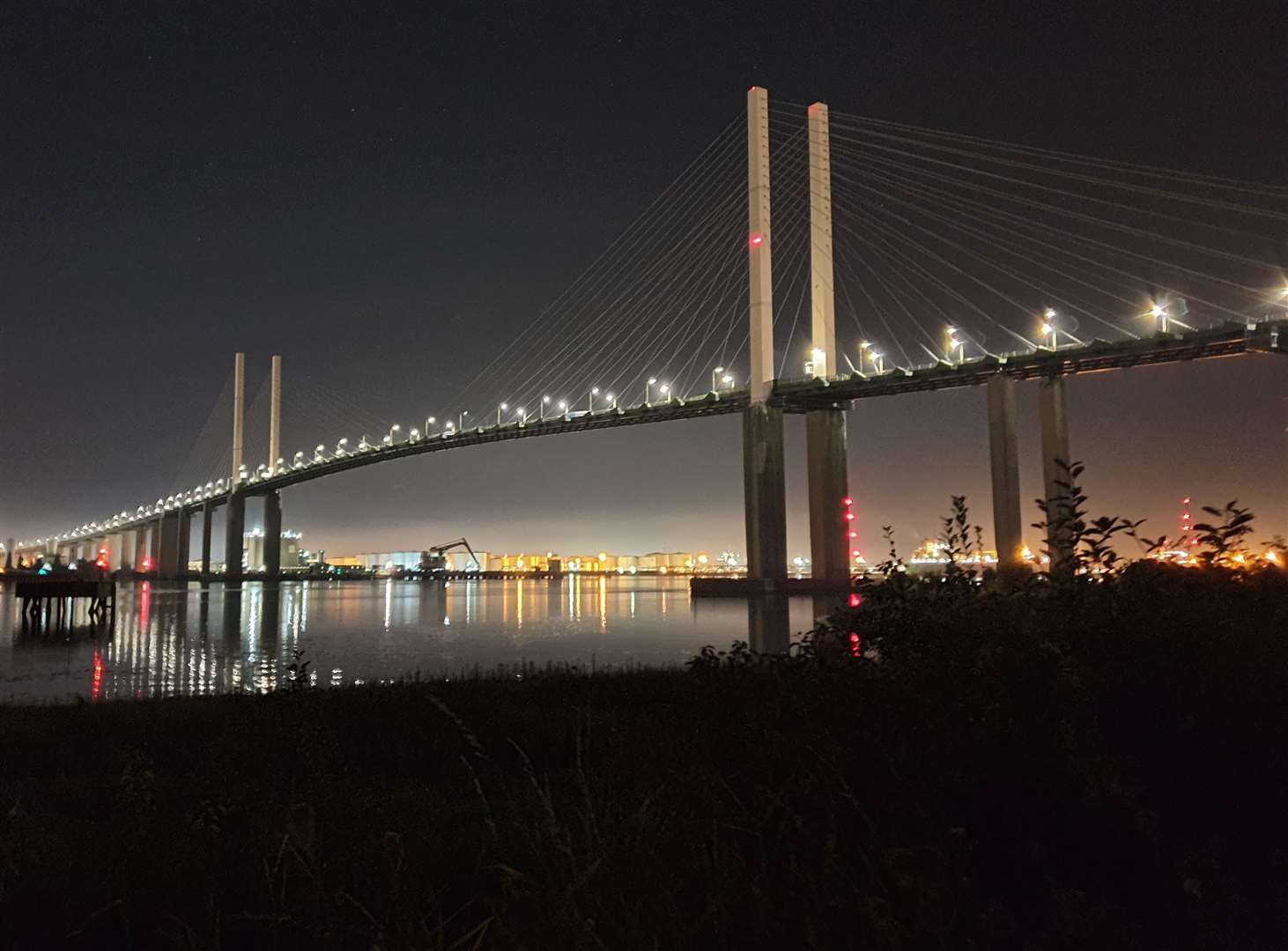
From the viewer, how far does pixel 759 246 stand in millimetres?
48438

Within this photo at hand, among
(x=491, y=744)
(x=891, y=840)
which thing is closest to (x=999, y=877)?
(x=891, y=840)

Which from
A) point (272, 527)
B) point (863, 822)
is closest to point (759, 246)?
point (863, 822)

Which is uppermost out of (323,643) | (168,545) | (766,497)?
(168,545)

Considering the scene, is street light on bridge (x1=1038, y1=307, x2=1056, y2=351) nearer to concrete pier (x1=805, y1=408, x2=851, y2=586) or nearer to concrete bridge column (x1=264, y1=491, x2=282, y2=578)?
concrete pier (x1=805, y1=408, x2=851, y2=586)

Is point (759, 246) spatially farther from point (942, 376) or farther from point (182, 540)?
point (182, 540)

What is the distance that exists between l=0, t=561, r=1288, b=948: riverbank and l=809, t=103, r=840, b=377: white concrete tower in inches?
1763

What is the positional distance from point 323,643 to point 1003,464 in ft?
104

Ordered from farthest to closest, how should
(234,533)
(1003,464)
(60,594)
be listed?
1. (234,533)
2. (1003,464)
3. (60,594)

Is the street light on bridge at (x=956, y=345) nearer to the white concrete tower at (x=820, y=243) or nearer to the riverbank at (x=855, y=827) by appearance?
the white concrete tower at (x=820, y=243)

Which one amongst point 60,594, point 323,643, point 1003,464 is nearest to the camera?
point 323,643

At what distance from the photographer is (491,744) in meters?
8.02

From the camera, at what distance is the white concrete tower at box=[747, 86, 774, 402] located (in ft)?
159

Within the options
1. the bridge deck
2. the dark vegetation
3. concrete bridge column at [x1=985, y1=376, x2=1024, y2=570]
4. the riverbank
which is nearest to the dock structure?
the bridge deck

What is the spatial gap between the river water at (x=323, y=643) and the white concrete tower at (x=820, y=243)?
12848mm
